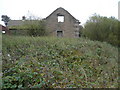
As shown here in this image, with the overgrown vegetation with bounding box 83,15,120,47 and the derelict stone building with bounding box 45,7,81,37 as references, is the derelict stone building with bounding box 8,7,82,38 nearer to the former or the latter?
the derelict stone building with bounding box 45,7,81,37

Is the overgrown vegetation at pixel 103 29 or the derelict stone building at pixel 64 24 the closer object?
the overgrown vegetation at pixel 103 29

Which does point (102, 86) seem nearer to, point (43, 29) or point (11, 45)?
point (11, 45)

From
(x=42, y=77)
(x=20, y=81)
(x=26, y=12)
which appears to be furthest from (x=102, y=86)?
(x=26, y=12)

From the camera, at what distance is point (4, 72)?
2.67 metres

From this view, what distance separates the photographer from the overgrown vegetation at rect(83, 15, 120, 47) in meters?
6.79

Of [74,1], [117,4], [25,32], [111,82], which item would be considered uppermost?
[74,1]

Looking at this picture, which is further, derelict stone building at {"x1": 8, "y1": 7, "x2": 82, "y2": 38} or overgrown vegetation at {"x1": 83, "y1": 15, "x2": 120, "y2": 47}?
derelict stone building at {"x1": 8, "y1": 7, "x2": 82, "y2": 38}

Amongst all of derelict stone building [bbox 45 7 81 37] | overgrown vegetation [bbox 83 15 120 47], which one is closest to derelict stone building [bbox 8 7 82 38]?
derelict stone building [bbox 45 7 81 37]

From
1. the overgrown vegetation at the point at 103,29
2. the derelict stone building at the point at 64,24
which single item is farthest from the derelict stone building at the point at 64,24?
the overgrown vegetation at the point at 103,29

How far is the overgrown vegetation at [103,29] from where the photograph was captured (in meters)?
6.79

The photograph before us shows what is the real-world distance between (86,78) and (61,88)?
936 mm

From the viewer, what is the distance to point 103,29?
748 cm

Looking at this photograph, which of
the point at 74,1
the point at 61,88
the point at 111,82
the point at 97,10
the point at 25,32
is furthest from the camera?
the point at 25,32

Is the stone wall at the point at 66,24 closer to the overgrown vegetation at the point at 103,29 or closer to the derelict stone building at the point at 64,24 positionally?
the derelict stone building at the point at 64,24
